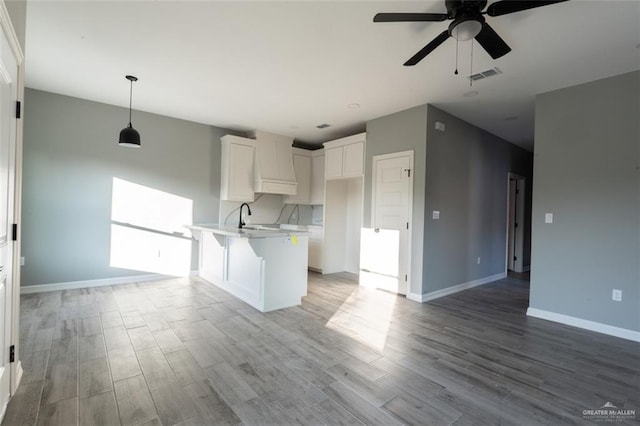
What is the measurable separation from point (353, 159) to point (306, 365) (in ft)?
11.9

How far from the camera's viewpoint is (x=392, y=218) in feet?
14.8

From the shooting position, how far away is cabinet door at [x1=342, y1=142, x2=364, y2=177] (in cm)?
500

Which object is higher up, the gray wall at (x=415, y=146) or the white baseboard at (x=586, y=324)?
the gray wall at (x=415, y=146)

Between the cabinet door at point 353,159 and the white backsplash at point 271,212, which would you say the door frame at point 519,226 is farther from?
the white backsplash at point 271,212

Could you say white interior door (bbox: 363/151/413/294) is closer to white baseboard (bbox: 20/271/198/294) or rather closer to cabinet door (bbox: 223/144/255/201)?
cabinet door (bbox: 223/144/255/201)

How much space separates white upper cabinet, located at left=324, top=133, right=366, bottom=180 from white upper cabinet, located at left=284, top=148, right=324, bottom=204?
54 cm

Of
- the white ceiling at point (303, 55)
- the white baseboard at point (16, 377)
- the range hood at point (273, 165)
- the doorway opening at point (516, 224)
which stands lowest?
the white baseboard at point (16, 377)

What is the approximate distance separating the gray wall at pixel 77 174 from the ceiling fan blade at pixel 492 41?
4.76m

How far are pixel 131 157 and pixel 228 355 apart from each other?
3777mm

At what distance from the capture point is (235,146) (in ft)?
17.9

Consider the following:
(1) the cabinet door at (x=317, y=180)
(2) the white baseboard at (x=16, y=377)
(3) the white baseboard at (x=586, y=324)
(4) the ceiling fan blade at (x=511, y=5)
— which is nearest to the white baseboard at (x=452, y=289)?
(3) the white baseboard at (x=586, y=324)

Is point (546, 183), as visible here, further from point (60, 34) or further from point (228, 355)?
point (60, 34)

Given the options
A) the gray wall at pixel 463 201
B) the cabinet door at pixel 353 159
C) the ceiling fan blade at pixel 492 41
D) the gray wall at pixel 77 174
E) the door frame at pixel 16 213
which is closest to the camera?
the door frame at pixel 16 213

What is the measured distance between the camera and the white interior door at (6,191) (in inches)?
62.9
